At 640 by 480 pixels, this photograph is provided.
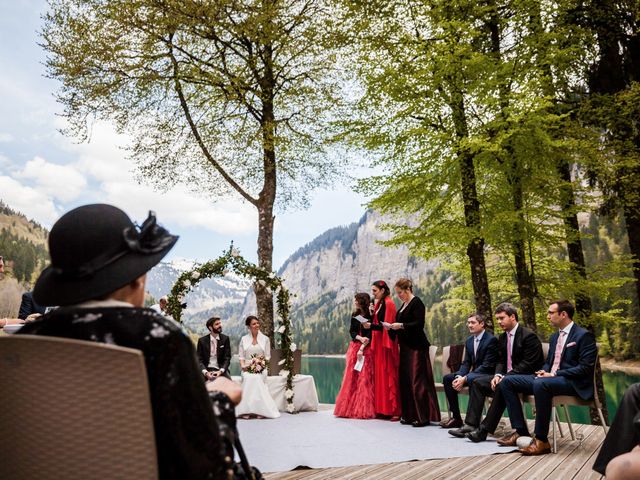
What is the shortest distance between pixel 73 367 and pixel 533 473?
4835 mm

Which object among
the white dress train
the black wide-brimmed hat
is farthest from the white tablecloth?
the black wide-brimmed hat

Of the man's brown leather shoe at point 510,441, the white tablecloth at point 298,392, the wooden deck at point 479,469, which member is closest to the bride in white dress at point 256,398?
the white tablecloth at point 298,392

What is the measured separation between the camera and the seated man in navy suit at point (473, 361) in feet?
23.0

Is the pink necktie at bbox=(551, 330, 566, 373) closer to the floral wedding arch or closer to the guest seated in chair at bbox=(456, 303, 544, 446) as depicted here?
the guest seated in chair at bbox=(456, 303, 544, 446)

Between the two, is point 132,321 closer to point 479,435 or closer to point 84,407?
point 84,407

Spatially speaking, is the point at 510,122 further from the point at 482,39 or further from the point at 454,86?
the point at 482,39

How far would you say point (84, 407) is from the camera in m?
1.27

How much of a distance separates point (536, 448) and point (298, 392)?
5.19m

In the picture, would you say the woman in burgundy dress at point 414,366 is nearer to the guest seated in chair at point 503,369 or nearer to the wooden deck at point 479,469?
the guest seated in chair at point 503,369

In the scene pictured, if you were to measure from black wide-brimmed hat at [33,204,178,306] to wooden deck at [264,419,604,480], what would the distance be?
4.12m

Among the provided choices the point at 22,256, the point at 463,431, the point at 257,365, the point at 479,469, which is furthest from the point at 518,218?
the point at 22,256

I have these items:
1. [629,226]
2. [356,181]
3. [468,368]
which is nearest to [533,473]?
[468,368]

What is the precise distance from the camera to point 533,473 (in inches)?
196

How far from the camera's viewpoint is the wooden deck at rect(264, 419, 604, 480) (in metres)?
4.92
